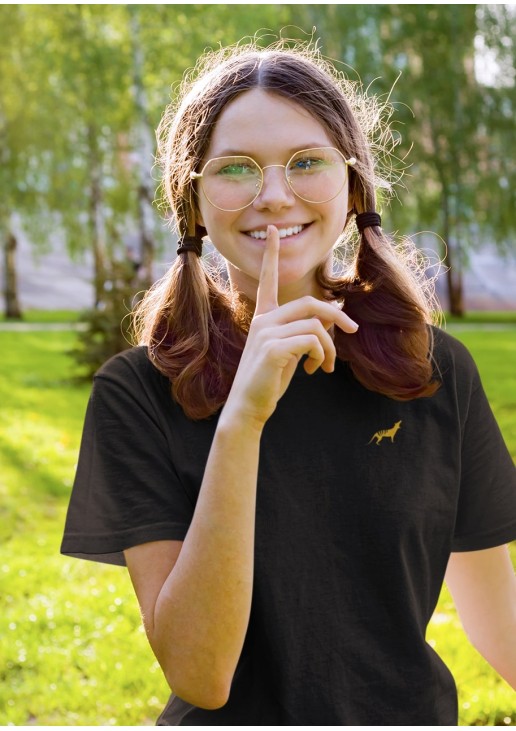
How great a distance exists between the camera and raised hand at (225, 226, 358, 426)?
1529 millimetres

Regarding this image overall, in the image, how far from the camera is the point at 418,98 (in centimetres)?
2033

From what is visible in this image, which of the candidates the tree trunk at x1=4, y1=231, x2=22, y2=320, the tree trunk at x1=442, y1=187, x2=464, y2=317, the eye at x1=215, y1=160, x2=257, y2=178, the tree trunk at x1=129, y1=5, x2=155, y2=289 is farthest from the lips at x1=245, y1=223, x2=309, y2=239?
the tree trunk at x1=4, y1=231, x2=22, y2=320

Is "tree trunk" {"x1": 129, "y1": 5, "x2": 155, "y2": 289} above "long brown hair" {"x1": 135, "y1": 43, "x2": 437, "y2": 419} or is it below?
below

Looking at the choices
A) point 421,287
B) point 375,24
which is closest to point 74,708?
point 421,287

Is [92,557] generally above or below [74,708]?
above

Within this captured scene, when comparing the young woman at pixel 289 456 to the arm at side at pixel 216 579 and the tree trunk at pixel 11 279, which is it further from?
Answer: the tree trunk at pixel 11 279

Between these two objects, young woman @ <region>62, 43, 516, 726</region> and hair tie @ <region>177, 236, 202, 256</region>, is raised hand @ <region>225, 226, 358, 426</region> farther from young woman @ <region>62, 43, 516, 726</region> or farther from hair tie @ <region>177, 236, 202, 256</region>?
hair tie @ <region>177, 236, 202, 256</region>

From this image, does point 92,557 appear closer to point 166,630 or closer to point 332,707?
point 166,630

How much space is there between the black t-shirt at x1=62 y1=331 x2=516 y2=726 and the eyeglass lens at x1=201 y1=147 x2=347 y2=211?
13.4 inches

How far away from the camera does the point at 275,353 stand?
1524 millimetres

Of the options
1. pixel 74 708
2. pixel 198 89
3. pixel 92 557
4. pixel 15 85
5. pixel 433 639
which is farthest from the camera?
pixel 15 85

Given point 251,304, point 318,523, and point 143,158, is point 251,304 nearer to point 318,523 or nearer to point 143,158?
point 318,523

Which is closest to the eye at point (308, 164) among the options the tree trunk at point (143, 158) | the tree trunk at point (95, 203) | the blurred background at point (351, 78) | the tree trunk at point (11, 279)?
the tree trunk at point (143, 158)

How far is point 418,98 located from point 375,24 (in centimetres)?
177
